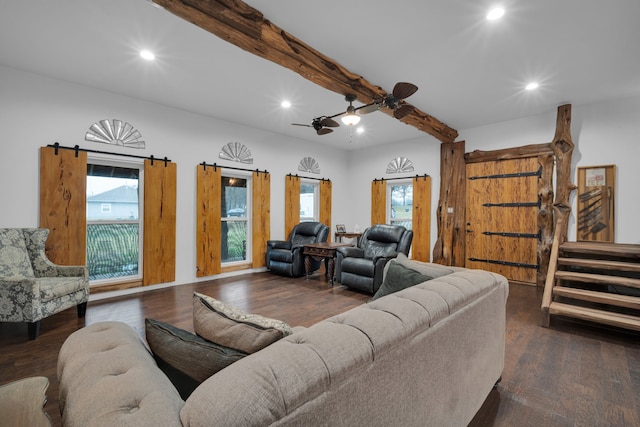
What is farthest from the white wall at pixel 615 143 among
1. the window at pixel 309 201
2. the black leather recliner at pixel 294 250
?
the window at pixel 309 201

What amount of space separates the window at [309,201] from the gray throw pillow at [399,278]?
4776 mm

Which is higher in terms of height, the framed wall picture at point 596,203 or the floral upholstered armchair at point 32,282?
the framed wall picture at point 596,203

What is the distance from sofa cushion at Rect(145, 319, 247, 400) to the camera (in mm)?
821

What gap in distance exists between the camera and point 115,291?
398 centimetres

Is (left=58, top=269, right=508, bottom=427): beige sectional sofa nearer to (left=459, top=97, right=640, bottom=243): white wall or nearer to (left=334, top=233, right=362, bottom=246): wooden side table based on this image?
(left=459, top=97, right=640, bottom=243): white wall

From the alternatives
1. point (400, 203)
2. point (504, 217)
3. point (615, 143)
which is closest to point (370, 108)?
point (504, 217)

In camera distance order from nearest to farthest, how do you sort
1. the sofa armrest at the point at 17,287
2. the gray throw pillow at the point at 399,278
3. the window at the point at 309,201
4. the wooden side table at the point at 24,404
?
the wooden side table at the point at 24,404
the gray throw pillow at the point at 399,278
the sofa armrest at the point at 17,287
the window at the point at 309,201

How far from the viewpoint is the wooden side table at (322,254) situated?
4.77 metres

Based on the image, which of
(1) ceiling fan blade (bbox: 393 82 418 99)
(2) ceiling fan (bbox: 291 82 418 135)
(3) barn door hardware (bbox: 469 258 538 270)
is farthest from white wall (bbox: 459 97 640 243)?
(1) ceiling fan blade (bbox: 393 82 418 99)

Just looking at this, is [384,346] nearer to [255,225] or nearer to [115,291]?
Answer: [115,291]

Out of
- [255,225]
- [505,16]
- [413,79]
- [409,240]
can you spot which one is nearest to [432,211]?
[409,240]

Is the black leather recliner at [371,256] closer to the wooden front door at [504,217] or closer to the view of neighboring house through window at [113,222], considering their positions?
the wooden front door at [504,217]

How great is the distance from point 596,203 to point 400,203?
10.7ft

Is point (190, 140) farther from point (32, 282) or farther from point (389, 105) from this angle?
point (389, 105)
